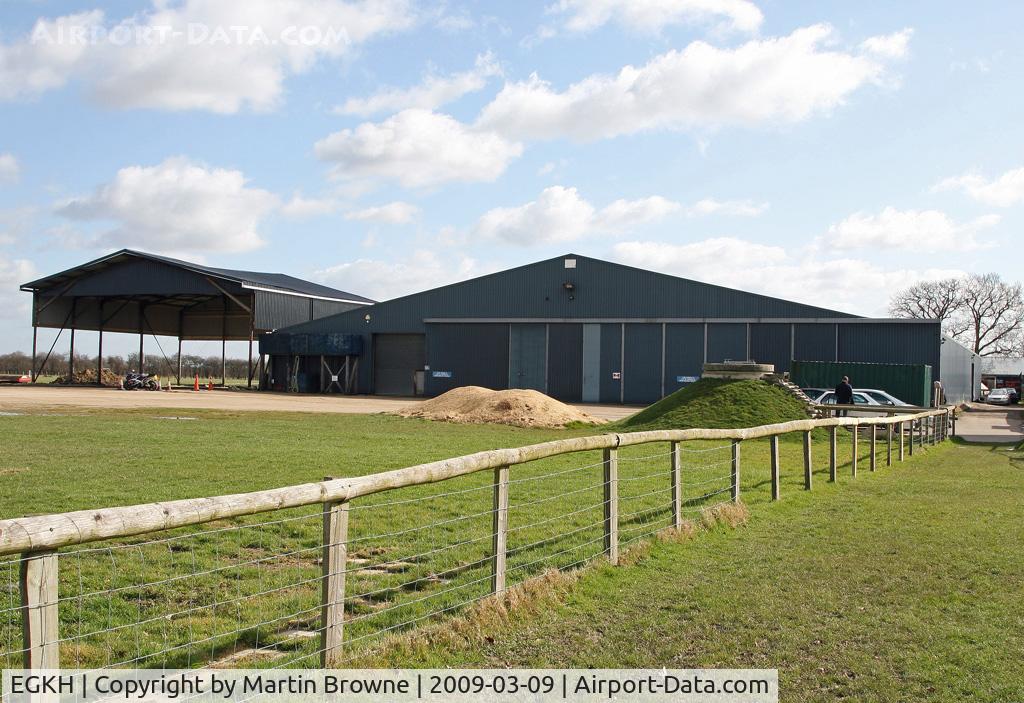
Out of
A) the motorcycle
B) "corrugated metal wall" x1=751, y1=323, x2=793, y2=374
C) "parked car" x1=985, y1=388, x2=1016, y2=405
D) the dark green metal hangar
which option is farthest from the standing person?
"parked car" x1=985, y1=388, x2=1016, y2=405

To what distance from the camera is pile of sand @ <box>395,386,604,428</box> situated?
30.9m

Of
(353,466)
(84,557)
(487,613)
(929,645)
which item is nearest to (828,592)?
(929,645)

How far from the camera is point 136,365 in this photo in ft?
282

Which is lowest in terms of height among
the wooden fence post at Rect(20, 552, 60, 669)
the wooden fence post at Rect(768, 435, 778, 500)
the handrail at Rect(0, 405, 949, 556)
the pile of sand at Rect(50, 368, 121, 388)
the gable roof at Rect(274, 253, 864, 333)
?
the pile of sand at Rect(50, 368, 121, 388)

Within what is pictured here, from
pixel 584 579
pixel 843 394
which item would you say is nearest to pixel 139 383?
pixel 843 394

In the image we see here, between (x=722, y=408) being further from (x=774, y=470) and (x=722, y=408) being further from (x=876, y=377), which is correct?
(x=876, y=377)

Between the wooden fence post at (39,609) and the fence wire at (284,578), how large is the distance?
523mm

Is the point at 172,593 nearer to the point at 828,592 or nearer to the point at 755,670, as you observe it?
the point at 755,670

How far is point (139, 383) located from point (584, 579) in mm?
52773

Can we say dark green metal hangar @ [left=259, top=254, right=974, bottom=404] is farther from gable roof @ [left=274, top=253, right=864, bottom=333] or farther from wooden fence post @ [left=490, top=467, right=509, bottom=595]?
wooden fence post @ [left=490, top=467, right=509, bottom=595]

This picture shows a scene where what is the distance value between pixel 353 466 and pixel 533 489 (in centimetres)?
399

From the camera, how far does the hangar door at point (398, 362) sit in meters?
52.4

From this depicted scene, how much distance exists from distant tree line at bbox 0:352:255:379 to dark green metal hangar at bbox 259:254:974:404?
96.2ft
